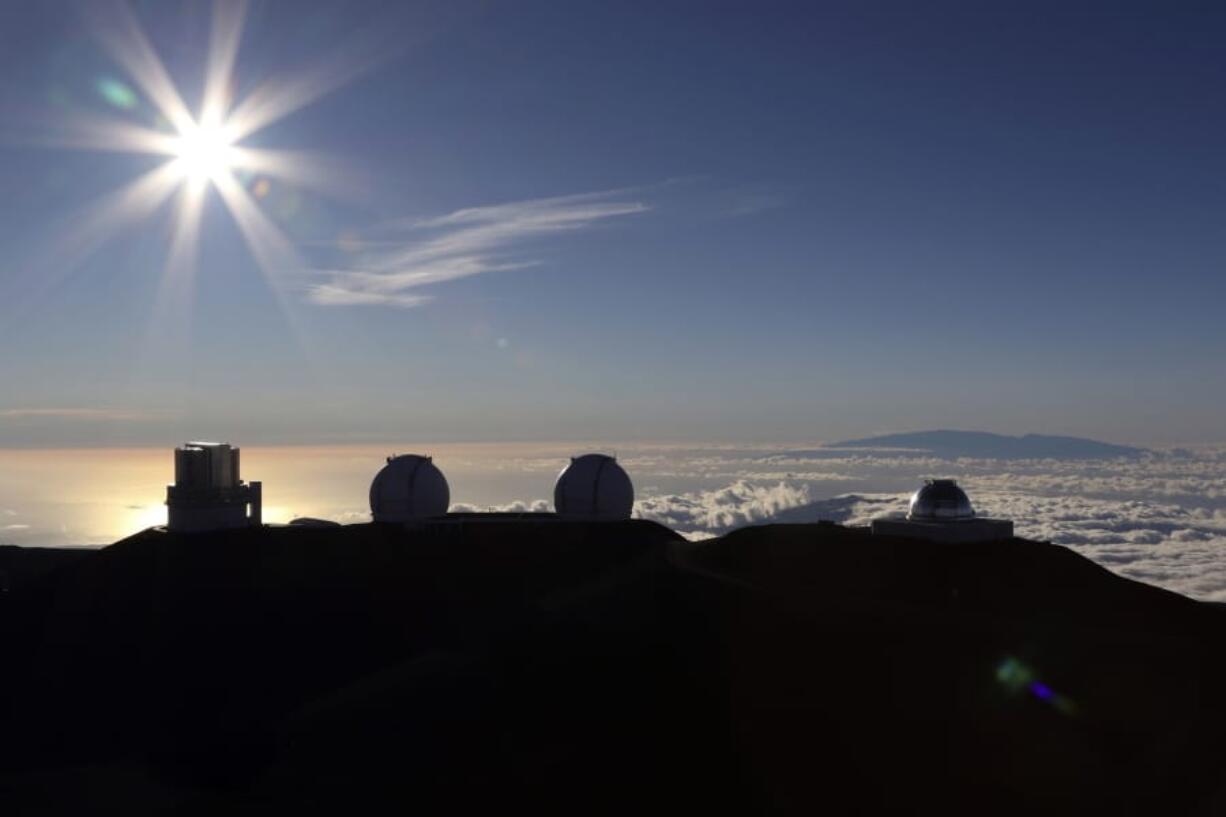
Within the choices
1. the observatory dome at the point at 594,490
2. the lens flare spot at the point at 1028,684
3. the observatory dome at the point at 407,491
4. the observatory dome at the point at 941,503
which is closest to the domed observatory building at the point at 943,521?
the observatory dome at the point at 941,503

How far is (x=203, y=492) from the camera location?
52156mm

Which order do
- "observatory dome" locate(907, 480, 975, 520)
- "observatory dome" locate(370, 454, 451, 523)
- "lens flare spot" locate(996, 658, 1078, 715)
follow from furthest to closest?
1. "observatory dome" locate(370, 454, 451, 523)
2. "observatory dome" locate(907, 480, 975, 520)
3. "lens flare spot" locate(996, 658, 1078, 715)

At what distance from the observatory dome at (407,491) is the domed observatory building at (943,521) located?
2383cm

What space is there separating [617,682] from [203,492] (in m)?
32.3

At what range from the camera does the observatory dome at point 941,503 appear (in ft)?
153

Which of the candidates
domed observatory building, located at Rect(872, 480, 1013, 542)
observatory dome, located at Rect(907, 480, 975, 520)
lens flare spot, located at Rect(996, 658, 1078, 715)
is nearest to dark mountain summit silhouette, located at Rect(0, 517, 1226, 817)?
lens flare spot, located at Rect(996, 658, 1078, 715)

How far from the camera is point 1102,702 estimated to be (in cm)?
2577

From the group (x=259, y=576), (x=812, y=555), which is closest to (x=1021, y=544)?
(x=812, y=555)

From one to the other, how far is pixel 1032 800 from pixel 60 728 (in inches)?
1541

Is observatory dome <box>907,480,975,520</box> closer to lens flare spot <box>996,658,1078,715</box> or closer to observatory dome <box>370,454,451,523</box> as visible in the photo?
lens flare spot <box>996,658,1078,715</box>

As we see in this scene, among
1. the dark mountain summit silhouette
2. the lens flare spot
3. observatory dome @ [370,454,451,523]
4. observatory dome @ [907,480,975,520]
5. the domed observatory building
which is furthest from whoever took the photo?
observatory dome @ [370,454,451,523]

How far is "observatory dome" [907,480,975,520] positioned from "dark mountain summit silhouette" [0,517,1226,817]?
2411 mm

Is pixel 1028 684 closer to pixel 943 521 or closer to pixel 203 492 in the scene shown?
pixel 943 521

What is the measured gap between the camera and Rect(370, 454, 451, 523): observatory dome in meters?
51.7
